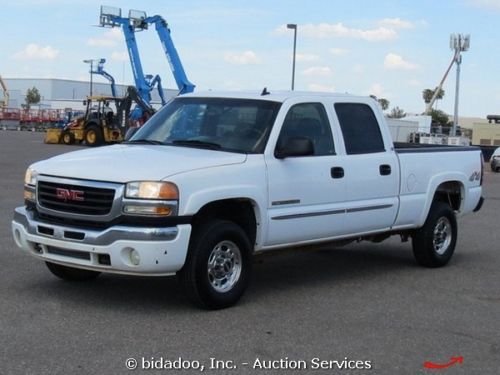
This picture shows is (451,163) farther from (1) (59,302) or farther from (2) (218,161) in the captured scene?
(1) (59,302)

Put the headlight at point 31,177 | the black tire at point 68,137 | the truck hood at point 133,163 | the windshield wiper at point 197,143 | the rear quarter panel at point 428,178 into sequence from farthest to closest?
1. the black tire at point 68,137
2. the rear quarter panel at point 428,178
3. the windshield wiper at point 197,143
4. the headlight at point 31,177
5. the truck hood at point 133,163

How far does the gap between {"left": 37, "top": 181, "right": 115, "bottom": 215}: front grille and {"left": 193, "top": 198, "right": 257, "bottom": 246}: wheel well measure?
0.98 meters

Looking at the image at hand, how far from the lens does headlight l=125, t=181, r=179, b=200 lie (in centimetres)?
598

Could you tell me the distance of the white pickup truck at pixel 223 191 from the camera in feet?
19.9

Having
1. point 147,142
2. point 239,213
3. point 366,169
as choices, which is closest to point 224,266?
point 239,213

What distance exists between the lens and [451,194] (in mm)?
9523

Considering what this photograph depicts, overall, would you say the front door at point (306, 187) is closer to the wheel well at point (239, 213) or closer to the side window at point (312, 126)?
the side window at point (312, 126)

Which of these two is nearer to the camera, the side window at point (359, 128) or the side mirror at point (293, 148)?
the side mirror at point (293, 148)

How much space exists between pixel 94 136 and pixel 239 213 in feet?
107

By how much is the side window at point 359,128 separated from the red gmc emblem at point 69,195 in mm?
2874

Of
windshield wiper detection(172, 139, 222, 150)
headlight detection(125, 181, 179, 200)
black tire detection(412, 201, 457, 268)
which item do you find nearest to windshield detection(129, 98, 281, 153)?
windshield wiper detection(172, 139, 222, 150)

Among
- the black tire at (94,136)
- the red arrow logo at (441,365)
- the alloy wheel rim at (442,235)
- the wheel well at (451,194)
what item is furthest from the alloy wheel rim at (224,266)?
the black tire at (94,136)

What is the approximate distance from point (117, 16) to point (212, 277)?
3630 centimetres

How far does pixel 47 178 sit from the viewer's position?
6.50 metres
